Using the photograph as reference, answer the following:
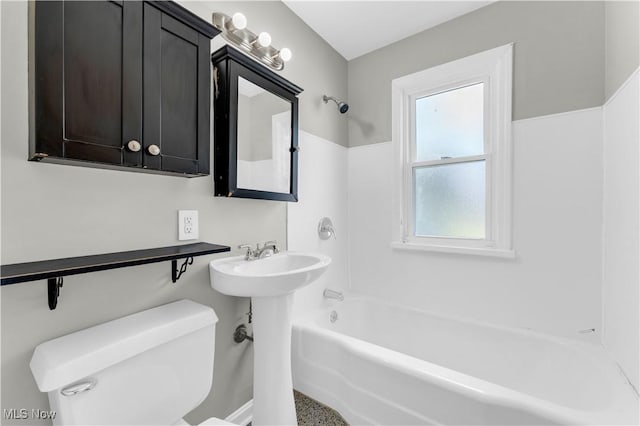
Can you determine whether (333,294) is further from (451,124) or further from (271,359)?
(451,124)

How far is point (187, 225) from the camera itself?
48.0 inches

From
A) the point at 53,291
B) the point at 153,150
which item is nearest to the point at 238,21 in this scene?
the point at 153,150

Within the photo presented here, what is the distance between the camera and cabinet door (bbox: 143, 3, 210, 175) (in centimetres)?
97

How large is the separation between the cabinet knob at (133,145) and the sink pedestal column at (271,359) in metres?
0.81

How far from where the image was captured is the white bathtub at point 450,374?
104 centimetres

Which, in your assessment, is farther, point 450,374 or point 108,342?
point 450,374

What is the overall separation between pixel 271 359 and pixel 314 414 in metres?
0.55

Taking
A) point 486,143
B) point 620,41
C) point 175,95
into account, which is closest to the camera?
point 175,95

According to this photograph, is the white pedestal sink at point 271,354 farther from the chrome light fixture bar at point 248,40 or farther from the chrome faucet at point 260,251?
the chrome light fixture bar at point 248,40

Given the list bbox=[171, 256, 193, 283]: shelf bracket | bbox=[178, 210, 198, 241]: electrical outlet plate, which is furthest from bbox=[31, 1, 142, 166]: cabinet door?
bbox=[171, 256, 193, 283]: shelf bracket

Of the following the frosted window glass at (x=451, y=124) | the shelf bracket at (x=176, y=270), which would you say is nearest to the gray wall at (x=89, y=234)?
the shelf bracket at (x=176, y=270)

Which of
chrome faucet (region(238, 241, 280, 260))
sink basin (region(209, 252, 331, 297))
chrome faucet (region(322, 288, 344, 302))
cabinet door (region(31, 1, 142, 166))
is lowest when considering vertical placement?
chrome faucet (region(322, 288, 344, 302))

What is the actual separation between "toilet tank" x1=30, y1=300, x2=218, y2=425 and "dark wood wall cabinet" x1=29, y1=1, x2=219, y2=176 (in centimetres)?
56

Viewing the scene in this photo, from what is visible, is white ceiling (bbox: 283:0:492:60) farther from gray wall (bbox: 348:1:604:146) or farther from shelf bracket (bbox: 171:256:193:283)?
shelf bracket (bbox: 171:256:193:283)
